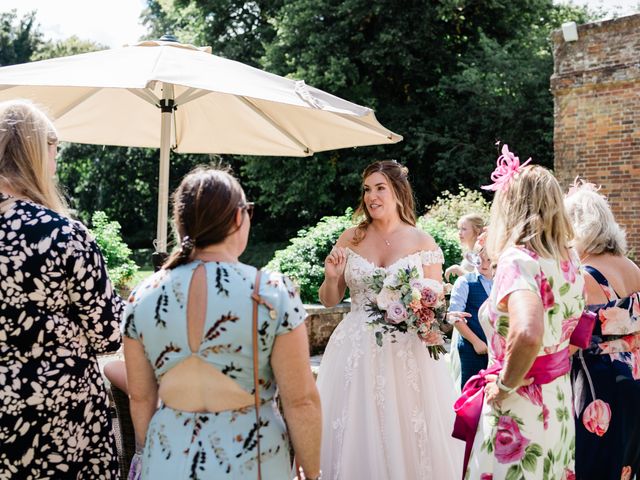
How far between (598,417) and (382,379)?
1.25 metres

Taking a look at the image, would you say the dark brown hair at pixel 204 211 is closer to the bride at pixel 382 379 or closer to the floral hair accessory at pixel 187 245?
the floral hair accessory at pixel 187 245

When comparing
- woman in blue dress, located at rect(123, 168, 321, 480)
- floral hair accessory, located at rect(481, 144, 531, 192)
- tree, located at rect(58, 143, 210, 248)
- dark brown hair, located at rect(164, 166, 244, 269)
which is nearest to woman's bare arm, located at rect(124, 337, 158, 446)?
woman in blue dress, located at rect(123, 168, 321, 480)

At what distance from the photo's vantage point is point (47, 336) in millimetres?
2504

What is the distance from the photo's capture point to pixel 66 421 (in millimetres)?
2568

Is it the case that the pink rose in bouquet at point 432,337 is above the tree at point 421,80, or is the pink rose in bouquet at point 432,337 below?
below

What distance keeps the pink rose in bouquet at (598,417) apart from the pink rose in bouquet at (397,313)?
1.18 meters

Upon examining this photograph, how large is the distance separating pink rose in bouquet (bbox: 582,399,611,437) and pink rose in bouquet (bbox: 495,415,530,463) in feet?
4.01

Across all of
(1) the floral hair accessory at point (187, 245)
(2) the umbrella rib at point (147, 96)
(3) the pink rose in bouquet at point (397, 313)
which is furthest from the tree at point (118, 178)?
(1) the floral hair accessory at point (187, 245)

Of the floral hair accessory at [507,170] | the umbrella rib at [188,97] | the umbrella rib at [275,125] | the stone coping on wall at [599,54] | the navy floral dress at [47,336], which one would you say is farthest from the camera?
the stone coping on wall at [599,54]

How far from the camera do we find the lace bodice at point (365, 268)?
4281 mm

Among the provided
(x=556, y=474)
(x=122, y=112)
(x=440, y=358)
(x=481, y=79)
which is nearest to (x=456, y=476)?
(x=440, y=358)

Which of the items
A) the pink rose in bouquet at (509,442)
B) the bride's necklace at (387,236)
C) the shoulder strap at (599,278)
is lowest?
the pink rose in bouquet at (509,442)

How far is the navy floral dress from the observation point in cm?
247

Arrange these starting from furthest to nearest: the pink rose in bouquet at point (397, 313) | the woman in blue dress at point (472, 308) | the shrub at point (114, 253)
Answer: the shrub at point (114, 253) < the woman in blue dress at point (472, 308) < the pink rose in bouquet at point (397, 313)
